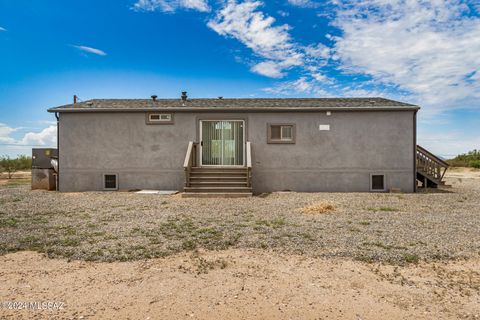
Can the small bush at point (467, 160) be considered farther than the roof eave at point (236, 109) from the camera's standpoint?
Yes

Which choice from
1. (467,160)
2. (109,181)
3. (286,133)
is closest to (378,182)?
(286,133)

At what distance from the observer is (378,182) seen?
11.8 m

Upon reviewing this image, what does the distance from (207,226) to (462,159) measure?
3213 centimetres

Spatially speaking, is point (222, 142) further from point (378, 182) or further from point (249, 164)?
point (378, 182)

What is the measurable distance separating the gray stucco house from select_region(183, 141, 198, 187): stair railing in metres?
0.09

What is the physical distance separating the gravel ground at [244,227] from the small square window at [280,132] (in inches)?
119

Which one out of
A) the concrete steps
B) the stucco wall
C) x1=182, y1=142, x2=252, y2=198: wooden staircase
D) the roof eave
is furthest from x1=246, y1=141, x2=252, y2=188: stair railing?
the roof eave

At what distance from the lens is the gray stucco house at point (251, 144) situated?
11727 mm

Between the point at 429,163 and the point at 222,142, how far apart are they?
901cm

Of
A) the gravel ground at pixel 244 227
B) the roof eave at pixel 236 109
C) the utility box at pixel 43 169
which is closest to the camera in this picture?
the gravel ground at pixel 244 227

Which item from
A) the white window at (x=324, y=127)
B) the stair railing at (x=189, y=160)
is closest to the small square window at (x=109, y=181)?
the stair railing at (x=189, y=160)

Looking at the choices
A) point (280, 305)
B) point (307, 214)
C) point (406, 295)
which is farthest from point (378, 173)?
point (280, 305)

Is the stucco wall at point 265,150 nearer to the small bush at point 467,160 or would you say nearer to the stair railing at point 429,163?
the stair railing at point 429,163

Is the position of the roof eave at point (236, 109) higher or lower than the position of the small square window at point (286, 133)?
higher
